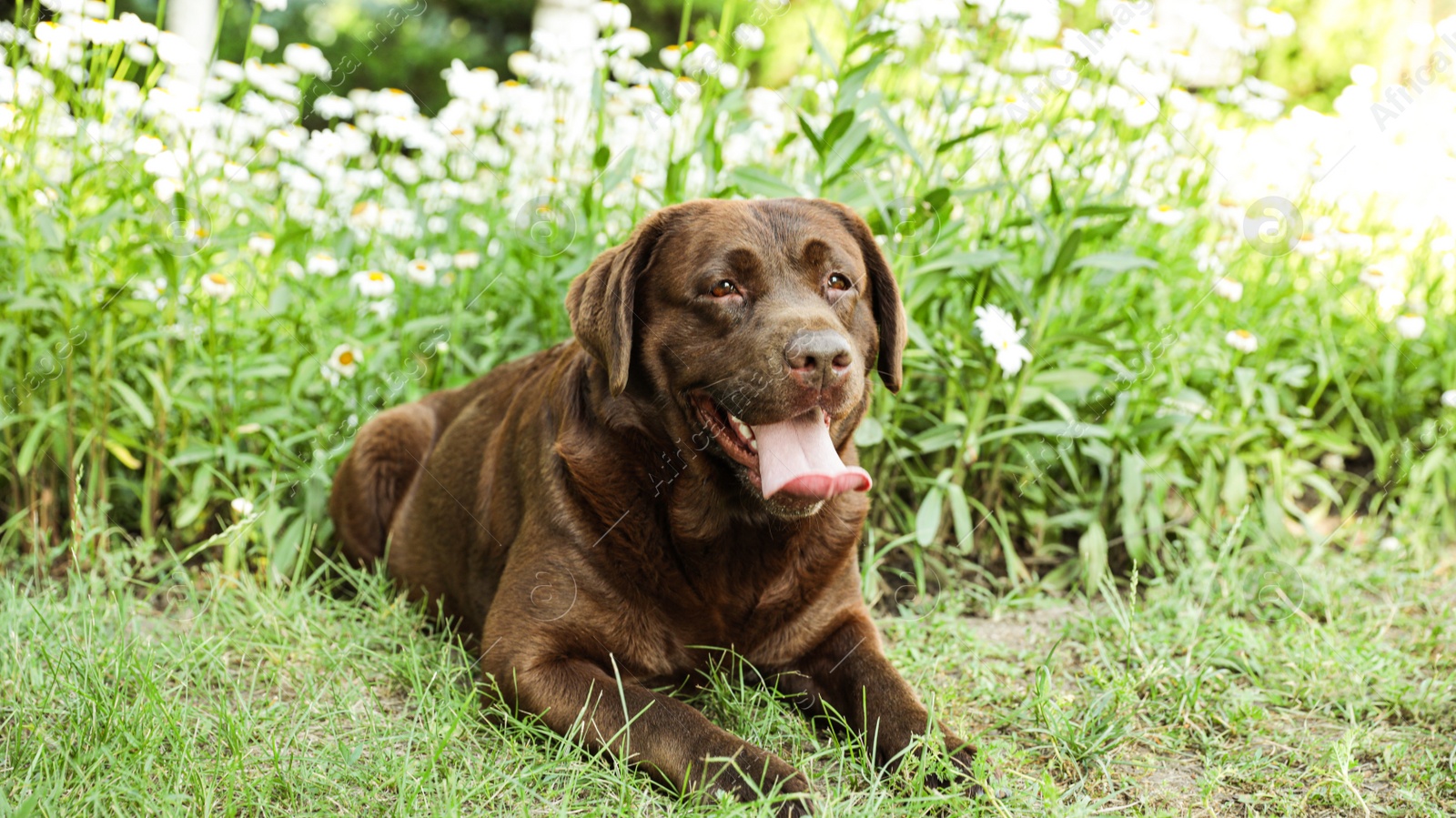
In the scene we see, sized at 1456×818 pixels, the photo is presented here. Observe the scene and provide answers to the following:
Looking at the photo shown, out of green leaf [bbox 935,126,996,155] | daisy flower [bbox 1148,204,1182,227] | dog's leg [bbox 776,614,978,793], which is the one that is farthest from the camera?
daisy flower [bbox 1148,204,1182,227]

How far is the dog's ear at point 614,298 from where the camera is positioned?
2.44m

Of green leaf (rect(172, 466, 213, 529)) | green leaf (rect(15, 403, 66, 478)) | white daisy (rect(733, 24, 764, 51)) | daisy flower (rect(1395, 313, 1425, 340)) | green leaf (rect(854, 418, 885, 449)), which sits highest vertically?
white daisy (rect(733, 24, 764, 51))

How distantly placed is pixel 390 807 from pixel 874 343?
1508 millimetres

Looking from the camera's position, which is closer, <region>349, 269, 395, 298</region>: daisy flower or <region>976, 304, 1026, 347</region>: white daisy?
<region>976, 304, 1026, 347</region>: white daisy

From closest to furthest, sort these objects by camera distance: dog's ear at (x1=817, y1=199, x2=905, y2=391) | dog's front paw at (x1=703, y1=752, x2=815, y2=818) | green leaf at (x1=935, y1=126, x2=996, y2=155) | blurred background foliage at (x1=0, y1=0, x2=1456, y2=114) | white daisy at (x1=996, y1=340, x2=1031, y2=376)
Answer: dog's front paw at (x1=703, y1=752, x2=815, y2=818)
dog's ear at (x1=817, y1=199, x2=905, y2=391)
green leaf at (x1=935, y1=126, x2=996, y2=155)
white daisy at (x1=996, y1=340, x2=1031, y2=376)
blurred background foliage at (x1=0, y1=0, x2=1456, y2=114)

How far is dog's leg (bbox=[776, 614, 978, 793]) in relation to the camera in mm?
2393

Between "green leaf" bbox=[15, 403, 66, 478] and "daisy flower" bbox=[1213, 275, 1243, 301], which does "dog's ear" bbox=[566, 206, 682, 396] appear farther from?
"daisy flower" bbox=[1213, 275, 1243, 301]

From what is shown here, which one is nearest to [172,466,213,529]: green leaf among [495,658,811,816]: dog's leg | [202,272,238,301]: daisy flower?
[202,272,238,301]: daisy flower

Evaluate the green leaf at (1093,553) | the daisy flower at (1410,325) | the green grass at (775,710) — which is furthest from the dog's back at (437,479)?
the daisy flower at (1410,325)

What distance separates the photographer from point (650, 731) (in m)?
2.24

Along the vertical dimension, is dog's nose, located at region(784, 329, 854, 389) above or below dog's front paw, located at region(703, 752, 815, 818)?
above

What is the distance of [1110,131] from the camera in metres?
3.98

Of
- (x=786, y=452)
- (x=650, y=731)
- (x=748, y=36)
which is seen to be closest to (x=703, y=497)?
(x=786, y=452)

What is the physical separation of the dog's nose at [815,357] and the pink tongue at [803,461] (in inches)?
5.0
